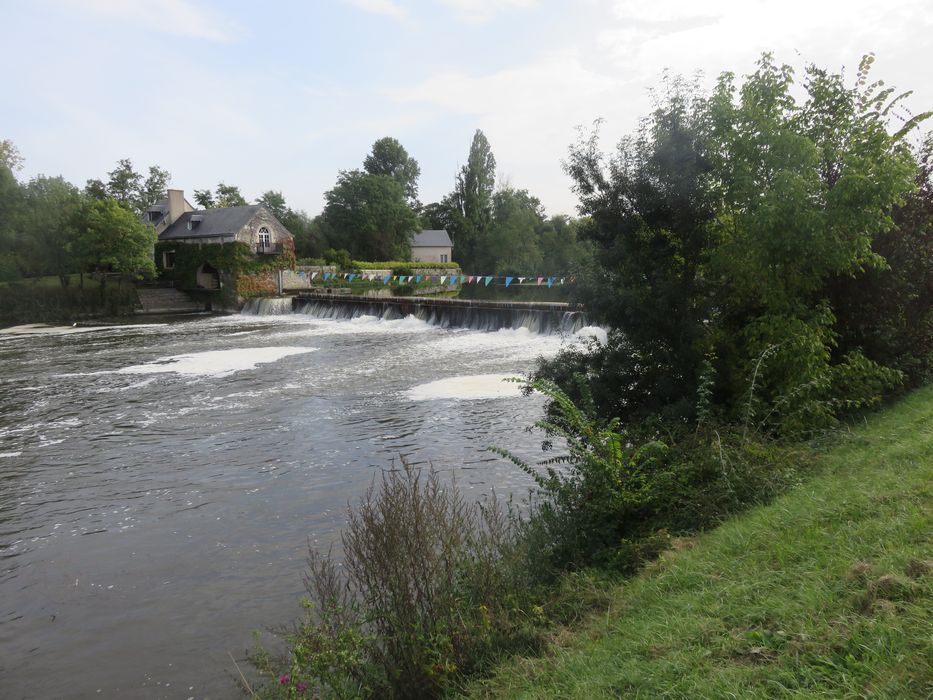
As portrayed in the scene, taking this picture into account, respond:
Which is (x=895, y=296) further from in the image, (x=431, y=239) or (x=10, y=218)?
(x=431, y=239)

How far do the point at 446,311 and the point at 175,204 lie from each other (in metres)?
35.9

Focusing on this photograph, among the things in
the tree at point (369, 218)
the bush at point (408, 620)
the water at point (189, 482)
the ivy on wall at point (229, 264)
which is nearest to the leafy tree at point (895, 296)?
the water at point (189, 482)

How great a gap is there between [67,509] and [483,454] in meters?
6.36

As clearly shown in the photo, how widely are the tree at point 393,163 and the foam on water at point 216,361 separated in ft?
191

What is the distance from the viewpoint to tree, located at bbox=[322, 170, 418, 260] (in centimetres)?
6294

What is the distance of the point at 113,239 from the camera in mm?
43188

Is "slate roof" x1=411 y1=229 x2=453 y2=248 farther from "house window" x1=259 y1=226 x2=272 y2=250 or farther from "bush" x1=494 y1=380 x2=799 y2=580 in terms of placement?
"bush" x1=494 y1=380 x2=799 y2=580

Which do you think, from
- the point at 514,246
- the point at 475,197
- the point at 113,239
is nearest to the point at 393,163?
the point at 475,197

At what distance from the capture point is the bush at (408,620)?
410 centimetres

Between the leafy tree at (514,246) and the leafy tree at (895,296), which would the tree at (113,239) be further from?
the leafy tree at (895,296)

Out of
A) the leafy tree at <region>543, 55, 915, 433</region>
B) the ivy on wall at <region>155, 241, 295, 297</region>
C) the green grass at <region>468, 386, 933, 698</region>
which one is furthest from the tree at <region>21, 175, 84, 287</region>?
the green grass at <region>468, 386, 933, 698</region>

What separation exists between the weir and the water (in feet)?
15.7

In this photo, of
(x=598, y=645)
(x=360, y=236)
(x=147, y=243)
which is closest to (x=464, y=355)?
(x=598, y=645)

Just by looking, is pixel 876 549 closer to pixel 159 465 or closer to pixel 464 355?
pixel 159 465
